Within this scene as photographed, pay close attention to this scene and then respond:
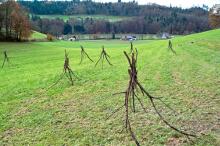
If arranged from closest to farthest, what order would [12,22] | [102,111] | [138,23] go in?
1. [102,111]
2. [12,22]
3. [138,23]

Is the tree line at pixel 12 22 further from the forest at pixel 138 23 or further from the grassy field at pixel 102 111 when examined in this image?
the grassy field at pixel 102 111

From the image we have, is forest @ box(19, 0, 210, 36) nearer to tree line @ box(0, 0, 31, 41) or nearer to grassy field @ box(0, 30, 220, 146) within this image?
tree line @ box(0, 0, 31, 41)

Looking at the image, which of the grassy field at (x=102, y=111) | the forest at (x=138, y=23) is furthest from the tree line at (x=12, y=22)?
the grassy field at (x=102, y=111)

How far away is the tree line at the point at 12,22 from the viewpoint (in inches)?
2665

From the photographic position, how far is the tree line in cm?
6769

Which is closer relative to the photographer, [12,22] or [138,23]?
[12,22]

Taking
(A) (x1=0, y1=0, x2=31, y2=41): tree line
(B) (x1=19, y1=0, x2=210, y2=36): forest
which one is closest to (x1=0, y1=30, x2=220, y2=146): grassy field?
(A) (x1=0, y1=0, x2=31, y2=41): tree line

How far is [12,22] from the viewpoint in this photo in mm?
67812

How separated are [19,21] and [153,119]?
60.5 metres

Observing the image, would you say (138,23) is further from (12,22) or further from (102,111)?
(102,111)

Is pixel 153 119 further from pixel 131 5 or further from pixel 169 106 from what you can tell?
pixel 131 5

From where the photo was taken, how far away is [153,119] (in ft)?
35.6

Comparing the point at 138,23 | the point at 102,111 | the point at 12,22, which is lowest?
the point at 102,111

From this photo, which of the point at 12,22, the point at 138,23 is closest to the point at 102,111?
the point at 12,22
